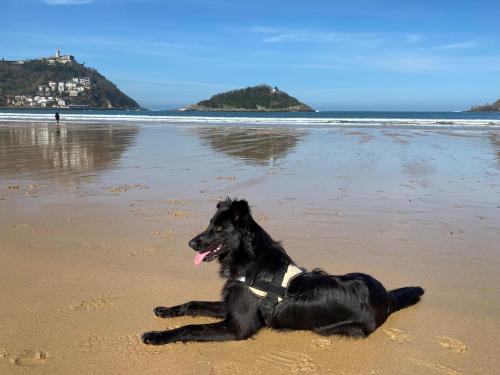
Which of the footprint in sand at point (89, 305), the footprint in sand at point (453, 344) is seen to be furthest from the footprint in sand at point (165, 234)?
the footprint in sand at point (453, 344)

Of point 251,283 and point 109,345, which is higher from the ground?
point 251,283

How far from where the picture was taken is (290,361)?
3439 millimetres

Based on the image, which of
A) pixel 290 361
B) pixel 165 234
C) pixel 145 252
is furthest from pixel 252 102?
pixel 290 361

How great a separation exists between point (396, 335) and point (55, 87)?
17317cm

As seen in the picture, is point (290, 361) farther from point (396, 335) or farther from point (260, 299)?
point (396, 335)

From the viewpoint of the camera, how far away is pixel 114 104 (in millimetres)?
167625

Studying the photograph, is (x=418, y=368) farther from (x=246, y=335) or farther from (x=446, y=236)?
(x=446, y=236)

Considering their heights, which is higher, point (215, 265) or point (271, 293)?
point (271, 293)

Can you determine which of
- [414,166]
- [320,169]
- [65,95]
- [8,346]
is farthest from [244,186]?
[65,95]

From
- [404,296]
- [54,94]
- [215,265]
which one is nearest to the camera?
[404,296]

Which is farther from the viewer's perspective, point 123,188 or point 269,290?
point 123,188

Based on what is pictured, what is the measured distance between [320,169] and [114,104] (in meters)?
166

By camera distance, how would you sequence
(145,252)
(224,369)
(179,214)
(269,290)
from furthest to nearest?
1. (179,214)
2. (145,252)
3. (269,290)
4. (224,369)

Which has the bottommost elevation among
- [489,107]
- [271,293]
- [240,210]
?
[271,293]
